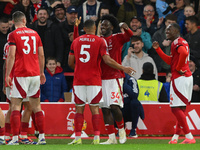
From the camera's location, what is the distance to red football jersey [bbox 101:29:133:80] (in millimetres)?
9743

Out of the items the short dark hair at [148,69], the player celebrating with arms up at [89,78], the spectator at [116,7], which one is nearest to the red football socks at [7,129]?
the player celebrating with arms up at [89,78]

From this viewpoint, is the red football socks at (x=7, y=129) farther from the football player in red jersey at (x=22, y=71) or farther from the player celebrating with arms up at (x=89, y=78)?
the player celebrating with arms up at (x=89, y=78)

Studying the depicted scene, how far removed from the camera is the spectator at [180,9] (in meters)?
15.2

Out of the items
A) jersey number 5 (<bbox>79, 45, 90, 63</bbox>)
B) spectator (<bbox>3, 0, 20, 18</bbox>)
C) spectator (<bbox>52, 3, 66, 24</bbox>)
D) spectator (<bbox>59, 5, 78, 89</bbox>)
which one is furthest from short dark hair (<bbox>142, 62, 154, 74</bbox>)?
spectator (<bbox>3, 0, 20, 18</bbox>)

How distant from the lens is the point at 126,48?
1425 centimetres

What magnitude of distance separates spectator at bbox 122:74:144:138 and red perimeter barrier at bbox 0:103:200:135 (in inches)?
15.3

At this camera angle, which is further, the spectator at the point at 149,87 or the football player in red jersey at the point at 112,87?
the spectator at the point at 149,87

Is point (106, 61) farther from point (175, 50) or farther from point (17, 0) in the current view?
point (17, 0)

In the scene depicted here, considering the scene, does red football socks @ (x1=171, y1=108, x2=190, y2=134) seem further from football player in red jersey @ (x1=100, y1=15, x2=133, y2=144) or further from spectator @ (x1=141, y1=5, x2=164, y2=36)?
spectator @ (x1=141, y1=5, x2=164, y2=36)

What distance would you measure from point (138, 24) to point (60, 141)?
5039 mm

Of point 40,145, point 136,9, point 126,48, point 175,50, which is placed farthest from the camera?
point 136,9

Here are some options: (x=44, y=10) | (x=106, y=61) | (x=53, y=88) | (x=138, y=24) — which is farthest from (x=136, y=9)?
(x=106, y=61)

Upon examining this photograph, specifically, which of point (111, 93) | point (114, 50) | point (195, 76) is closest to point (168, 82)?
point (195, 76)

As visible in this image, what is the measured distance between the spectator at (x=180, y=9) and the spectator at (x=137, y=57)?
211 cm
